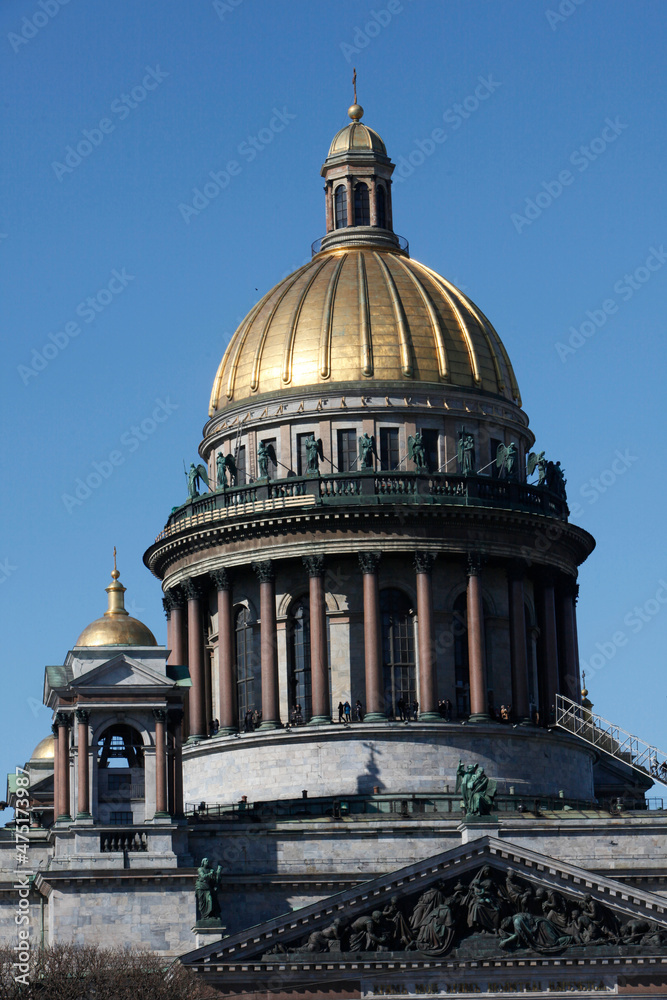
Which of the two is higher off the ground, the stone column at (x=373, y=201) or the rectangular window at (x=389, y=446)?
the stone column at (x=373, y=201)

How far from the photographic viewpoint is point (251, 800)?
90.5 meters

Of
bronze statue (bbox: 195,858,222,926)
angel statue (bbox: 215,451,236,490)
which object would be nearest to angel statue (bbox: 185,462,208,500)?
angel statue (bbox: 215,451,236,490)

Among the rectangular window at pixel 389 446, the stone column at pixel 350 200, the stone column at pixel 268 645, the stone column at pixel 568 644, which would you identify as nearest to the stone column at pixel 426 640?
the rectangular window at pixel 389 446

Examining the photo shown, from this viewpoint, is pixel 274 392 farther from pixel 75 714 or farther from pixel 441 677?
pixel 75 714

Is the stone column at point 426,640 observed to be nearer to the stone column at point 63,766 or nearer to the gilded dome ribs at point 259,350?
the gilded dome ribs at point 259,350

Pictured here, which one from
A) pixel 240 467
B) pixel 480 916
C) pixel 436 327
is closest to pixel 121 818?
pixel 480 916

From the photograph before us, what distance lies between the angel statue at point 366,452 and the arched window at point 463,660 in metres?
6.20

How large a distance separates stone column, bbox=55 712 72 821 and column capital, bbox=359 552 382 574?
51.1 ft

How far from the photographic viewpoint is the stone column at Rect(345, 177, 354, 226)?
102875mm

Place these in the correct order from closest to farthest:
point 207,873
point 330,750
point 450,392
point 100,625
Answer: point 207,873, point 100,625, point 330,750, point 450,392

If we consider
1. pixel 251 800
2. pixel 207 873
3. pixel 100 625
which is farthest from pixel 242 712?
Answer: pixel 207 873

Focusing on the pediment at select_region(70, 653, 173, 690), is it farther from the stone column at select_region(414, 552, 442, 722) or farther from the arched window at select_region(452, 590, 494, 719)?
the arched window at select_region(452, 590, 494, 719)

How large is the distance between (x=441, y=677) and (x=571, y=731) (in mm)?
5562

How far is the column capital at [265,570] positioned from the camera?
3674 inches
